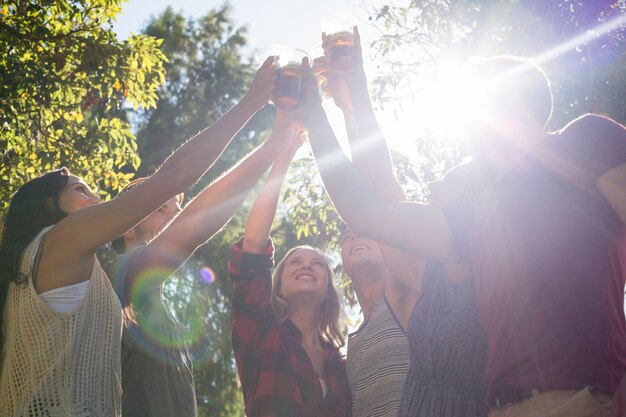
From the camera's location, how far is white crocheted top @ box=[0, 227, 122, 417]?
233 centimetres

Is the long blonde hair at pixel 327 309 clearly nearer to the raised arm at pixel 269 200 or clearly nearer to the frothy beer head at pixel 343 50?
the raised arm at pixel 269 200

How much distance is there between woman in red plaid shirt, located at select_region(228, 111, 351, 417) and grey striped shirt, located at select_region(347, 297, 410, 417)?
14 cm

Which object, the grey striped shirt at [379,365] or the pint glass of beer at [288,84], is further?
the grey striped shirt at [379,365]

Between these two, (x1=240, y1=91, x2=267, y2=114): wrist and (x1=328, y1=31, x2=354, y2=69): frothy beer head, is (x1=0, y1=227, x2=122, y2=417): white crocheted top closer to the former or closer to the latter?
(x1=240, y1=91, x2=267, y2=114): wrist

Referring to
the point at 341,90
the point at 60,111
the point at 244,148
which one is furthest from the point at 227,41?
the point at 341,90

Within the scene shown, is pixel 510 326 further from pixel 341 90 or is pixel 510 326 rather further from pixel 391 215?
pixel 341 90

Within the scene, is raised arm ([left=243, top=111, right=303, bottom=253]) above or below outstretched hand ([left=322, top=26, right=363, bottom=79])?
below

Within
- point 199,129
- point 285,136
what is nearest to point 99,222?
point 285,136

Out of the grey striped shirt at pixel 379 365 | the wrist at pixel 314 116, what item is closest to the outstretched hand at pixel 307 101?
the wrist at pixel 314 116

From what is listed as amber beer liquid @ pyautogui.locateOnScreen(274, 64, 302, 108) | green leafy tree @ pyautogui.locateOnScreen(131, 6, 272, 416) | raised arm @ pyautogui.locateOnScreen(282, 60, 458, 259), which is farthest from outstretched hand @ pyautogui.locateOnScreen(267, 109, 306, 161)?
green leafy tree @ pyautogui.locateOnScreen(131, 6, 272, 416)

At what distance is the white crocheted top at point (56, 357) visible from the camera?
2332 millimetres

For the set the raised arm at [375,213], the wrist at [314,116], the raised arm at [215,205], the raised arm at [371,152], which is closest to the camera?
the raised arm at [375,213]

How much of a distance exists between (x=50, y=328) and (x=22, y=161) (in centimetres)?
565

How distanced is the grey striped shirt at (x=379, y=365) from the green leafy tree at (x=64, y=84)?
4676 millimetres
